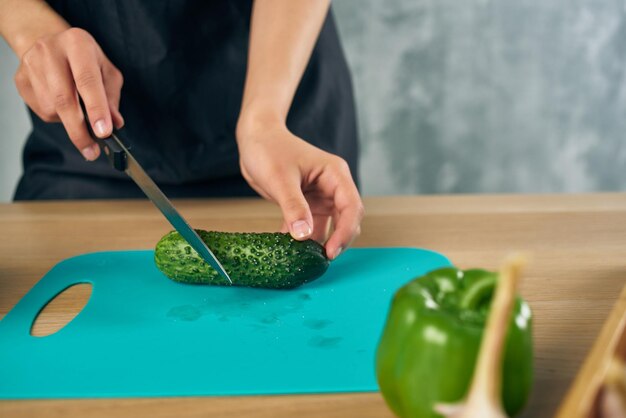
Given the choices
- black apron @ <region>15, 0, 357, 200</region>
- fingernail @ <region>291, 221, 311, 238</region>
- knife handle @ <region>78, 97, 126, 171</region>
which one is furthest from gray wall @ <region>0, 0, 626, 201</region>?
fingernail @ <region>291, 221, 311, 238</region>

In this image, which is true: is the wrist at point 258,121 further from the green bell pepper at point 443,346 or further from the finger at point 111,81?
the green bell pepper at point 443,346

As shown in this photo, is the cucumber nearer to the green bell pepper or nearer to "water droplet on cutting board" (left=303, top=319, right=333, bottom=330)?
"water droplet on cutting board" (left=303, top=319, right=333, bottom=330)

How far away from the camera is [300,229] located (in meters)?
1.16

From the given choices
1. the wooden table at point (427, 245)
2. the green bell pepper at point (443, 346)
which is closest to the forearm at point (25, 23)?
the wooden table at point (427, 245)

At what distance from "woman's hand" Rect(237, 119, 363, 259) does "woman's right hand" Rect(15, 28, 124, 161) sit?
26cm

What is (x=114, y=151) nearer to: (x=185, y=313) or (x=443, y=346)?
(x=185, y=313)

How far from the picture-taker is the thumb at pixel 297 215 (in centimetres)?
116

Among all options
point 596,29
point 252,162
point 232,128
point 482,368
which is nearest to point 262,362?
point 482,368

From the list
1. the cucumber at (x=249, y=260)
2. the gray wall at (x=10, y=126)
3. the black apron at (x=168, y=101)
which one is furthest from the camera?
the gray wall at (x=10, y=126)

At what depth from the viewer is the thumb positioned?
1.16m

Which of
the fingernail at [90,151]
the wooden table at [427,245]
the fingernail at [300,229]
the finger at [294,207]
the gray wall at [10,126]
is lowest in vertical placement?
the gray wall at [10,126]

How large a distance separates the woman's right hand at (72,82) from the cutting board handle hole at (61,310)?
0.26 metres

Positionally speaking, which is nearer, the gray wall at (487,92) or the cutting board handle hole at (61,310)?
the cutting board handle hole at (61,310)

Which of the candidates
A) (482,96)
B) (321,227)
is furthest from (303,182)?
(482,96)
